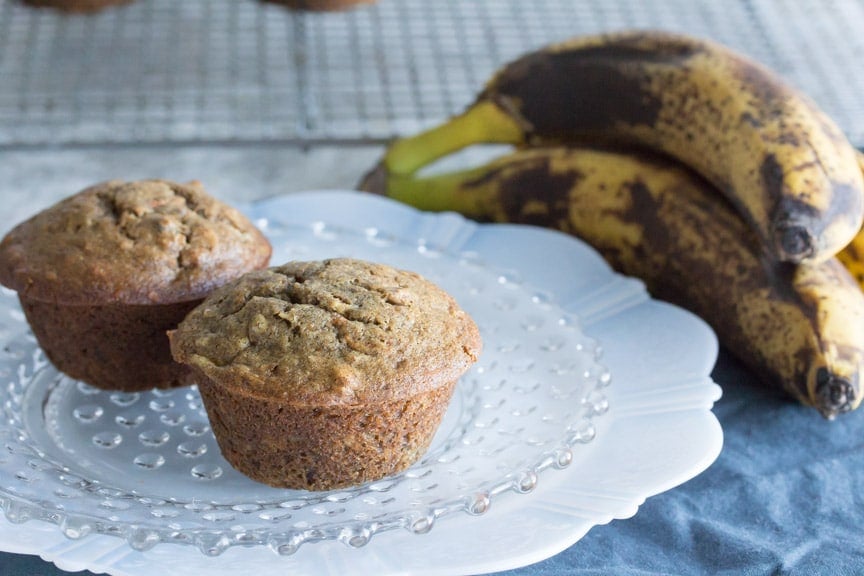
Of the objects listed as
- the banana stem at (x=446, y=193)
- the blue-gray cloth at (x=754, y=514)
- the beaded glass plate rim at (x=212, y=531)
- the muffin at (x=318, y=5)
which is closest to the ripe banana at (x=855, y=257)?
the blue-gray cloth at (x=754, y=514)

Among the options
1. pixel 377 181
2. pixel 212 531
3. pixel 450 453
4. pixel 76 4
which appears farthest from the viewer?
pixel 76 4

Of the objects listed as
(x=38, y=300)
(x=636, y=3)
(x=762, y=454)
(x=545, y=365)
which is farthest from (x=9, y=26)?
(x=762, y=454)

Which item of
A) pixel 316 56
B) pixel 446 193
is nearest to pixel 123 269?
pixel 446 193

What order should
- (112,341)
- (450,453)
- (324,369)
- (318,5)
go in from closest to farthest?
(324,369) → (450,453) → (112,341) → (318,5)

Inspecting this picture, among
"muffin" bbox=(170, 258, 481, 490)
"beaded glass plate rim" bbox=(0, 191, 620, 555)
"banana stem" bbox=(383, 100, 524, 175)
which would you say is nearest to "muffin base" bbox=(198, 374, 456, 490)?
"muffin" bbox=(170, 258, 481, 490)

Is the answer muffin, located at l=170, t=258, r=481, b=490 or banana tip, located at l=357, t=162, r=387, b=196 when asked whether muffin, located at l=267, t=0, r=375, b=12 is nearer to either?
banana tip, located at l=357, t=162, r=387, b=196

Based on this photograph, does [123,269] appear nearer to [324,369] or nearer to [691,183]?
[324,369]

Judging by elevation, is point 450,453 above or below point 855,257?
below
